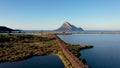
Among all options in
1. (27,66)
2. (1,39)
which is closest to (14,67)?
(27,66)

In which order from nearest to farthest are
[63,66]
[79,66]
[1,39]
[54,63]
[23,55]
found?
1. [79,66]
2. [63,66]
3. [54,63]
4. [23,55]
5. [1,39]

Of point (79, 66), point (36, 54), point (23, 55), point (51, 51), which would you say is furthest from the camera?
point (51, 51)

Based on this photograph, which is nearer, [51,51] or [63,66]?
[63,66]

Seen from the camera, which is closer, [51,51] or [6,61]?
[6,61]

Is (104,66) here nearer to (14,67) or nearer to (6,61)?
(14,67)

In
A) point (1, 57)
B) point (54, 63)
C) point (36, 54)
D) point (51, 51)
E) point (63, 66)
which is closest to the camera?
point (63, 66)

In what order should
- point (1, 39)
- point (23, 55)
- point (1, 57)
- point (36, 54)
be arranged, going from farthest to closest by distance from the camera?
1. point (1, 39)
2. point (36, 54)
3. point (23, 55)
4. point (1, 57)

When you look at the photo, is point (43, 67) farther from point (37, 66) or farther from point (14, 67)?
point (14, 67)

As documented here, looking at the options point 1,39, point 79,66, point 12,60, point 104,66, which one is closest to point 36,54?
point 12,60
